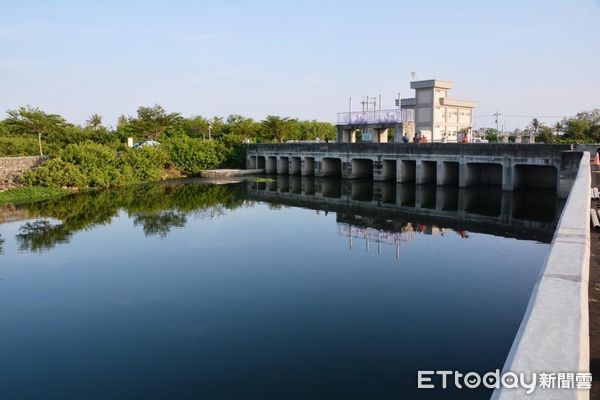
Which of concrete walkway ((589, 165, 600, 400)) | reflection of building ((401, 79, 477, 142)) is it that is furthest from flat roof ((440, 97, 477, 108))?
concrete walkway ((589, 165, 600, 400))

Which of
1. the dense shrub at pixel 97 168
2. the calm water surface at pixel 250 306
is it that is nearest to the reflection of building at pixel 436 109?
the dense shrub at pixel 97 168

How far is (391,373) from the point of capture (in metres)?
9.29

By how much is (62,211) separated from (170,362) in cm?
2296

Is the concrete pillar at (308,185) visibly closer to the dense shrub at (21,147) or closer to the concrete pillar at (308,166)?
the concrete pillar at (308,166)

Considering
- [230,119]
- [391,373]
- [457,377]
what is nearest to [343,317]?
[391,373]

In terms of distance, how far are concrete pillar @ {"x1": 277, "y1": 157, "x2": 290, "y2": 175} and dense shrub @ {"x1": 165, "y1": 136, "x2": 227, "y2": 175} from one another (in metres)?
7.24

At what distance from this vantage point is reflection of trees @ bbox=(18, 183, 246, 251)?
76.2 feet

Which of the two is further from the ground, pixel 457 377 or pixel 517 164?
pixel 517 164

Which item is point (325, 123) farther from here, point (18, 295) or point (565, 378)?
point (565, 378)

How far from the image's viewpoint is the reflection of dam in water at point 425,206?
76.6 ft

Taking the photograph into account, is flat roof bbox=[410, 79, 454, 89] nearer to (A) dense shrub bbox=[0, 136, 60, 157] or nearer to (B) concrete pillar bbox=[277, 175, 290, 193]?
(B) concrete pillar bbox=[277, 175, 290, 193]

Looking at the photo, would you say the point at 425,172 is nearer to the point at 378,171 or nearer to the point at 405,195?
the point at 378,171

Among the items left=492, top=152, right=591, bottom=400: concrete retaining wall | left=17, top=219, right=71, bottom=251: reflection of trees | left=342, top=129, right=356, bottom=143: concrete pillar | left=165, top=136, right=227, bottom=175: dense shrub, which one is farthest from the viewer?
left=165, top=136, right=227, bottom=175: dense shrub

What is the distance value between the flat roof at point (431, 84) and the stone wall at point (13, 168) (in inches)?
1648
